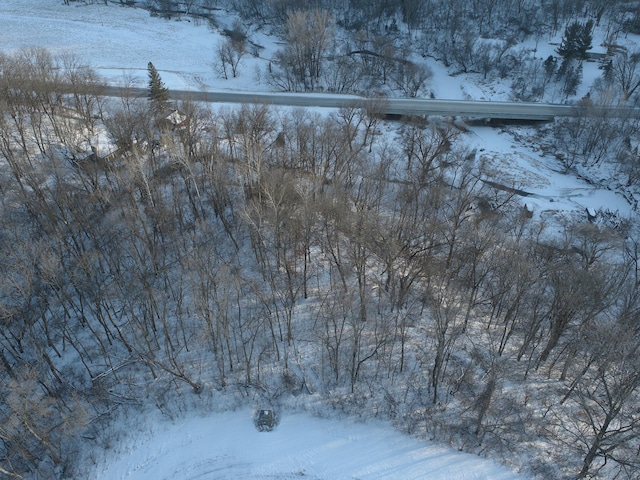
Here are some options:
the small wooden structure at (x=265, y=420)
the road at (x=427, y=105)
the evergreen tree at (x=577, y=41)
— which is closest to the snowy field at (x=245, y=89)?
the small wooden structure at (x=265, y=420)

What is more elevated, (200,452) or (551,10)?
(551,10)

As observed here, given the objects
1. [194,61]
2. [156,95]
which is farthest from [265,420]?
[194,61]

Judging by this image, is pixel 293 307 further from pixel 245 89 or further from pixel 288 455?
pixel 245 89

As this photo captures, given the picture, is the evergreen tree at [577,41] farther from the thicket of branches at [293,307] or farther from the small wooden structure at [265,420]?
the small wooden structure at [265,420]

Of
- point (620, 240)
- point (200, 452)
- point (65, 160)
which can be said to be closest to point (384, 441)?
point (200, 452)

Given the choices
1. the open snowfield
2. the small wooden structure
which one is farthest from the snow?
the open snowfield

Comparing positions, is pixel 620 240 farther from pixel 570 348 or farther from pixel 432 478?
pixel 432 478
